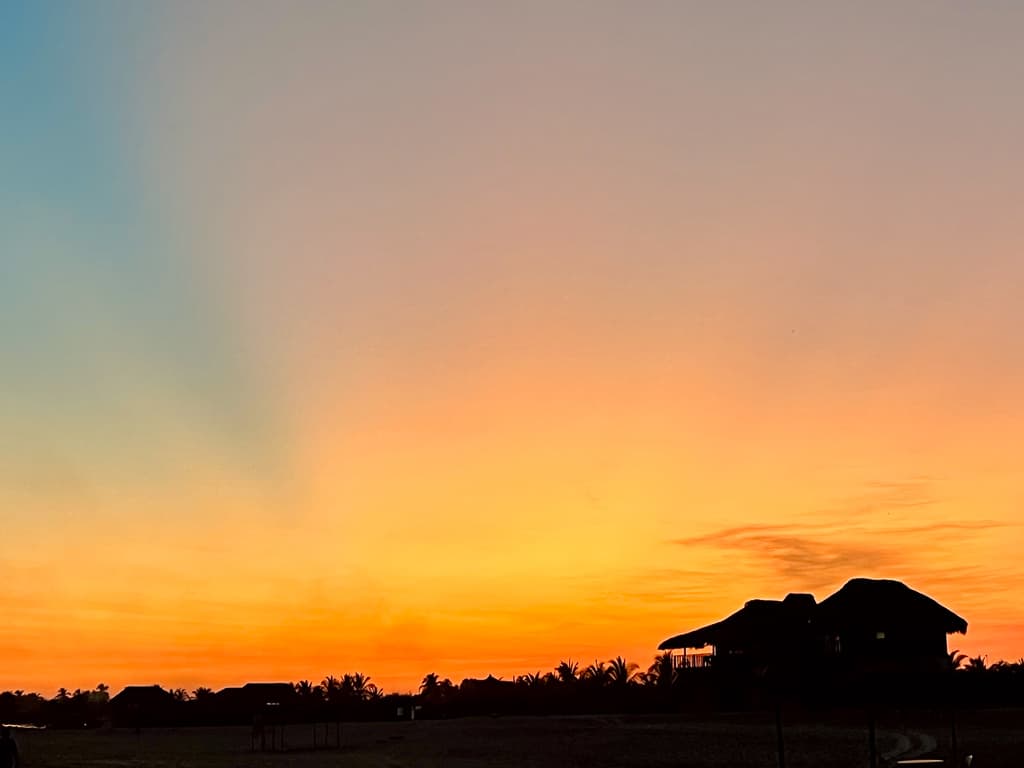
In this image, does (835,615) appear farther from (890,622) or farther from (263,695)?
(263,695)

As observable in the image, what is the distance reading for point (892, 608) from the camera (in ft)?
190

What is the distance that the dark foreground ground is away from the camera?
4256cm

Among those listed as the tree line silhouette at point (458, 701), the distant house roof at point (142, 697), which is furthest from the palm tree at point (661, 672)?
the distant house roof at point (142, 697)

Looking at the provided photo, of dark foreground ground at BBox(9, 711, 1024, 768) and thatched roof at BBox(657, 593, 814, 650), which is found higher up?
thatched roof at BBox(657, 593, 814, 650)

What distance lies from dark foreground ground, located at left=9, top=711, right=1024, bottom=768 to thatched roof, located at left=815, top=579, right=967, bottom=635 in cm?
438

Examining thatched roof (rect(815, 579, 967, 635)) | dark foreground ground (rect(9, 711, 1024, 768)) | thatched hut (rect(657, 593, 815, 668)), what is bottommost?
dark foreground ground (rect(9, 711, 1024, 768))

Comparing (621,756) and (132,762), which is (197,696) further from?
(621,756)

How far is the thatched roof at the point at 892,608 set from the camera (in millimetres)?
55656

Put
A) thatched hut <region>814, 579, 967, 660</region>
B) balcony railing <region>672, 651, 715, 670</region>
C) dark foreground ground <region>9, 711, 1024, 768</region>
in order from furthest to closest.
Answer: balcony railing <region>672, 651, 715, 670</region>, thatched hut <region>814, 579, 967, 660</region>, dark foreground ground <region>9, 711, 1024, 768</region>

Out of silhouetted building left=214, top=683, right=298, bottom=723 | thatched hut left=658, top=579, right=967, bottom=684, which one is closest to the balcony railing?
thatched hut left=658, top=579, right=967, bottom=684

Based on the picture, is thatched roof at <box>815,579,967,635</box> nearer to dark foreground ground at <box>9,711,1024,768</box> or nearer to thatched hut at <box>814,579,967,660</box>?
thatched hut at <box>814,579,967,660</box>

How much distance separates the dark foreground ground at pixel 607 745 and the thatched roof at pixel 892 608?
4.38 m

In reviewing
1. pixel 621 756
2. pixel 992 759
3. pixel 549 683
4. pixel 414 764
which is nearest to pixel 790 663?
pixel 992 759

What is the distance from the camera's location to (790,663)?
38406 mm
